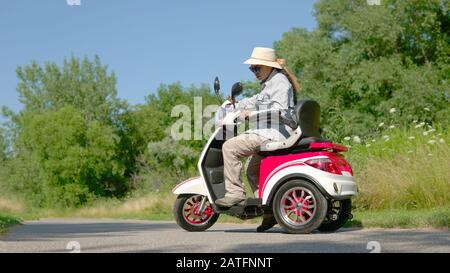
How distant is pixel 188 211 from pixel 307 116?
6.36ft

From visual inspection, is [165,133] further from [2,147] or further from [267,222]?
[267,222]

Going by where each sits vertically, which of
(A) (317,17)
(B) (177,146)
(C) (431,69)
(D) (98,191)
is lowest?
(D) (98,191)

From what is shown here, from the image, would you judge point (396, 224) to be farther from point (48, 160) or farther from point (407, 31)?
point (48, 160)

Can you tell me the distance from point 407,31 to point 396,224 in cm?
2647

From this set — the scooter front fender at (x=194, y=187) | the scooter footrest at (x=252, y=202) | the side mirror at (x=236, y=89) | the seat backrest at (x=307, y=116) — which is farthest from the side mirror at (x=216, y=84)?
the scooter footrest at (x=252, y=202)

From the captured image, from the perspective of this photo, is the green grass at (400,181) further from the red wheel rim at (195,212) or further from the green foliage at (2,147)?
the green foliage at (2,147)

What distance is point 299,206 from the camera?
7273mm

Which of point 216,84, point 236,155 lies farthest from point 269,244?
point 216,84

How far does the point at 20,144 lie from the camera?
186 ft

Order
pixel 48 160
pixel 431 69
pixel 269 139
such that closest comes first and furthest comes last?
pixel 269 139, pixel 431 69, pixel 48 160

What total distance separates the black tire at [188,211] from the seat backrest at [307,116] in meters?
1.58

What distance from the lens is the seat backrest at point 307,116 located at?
24.0ft
